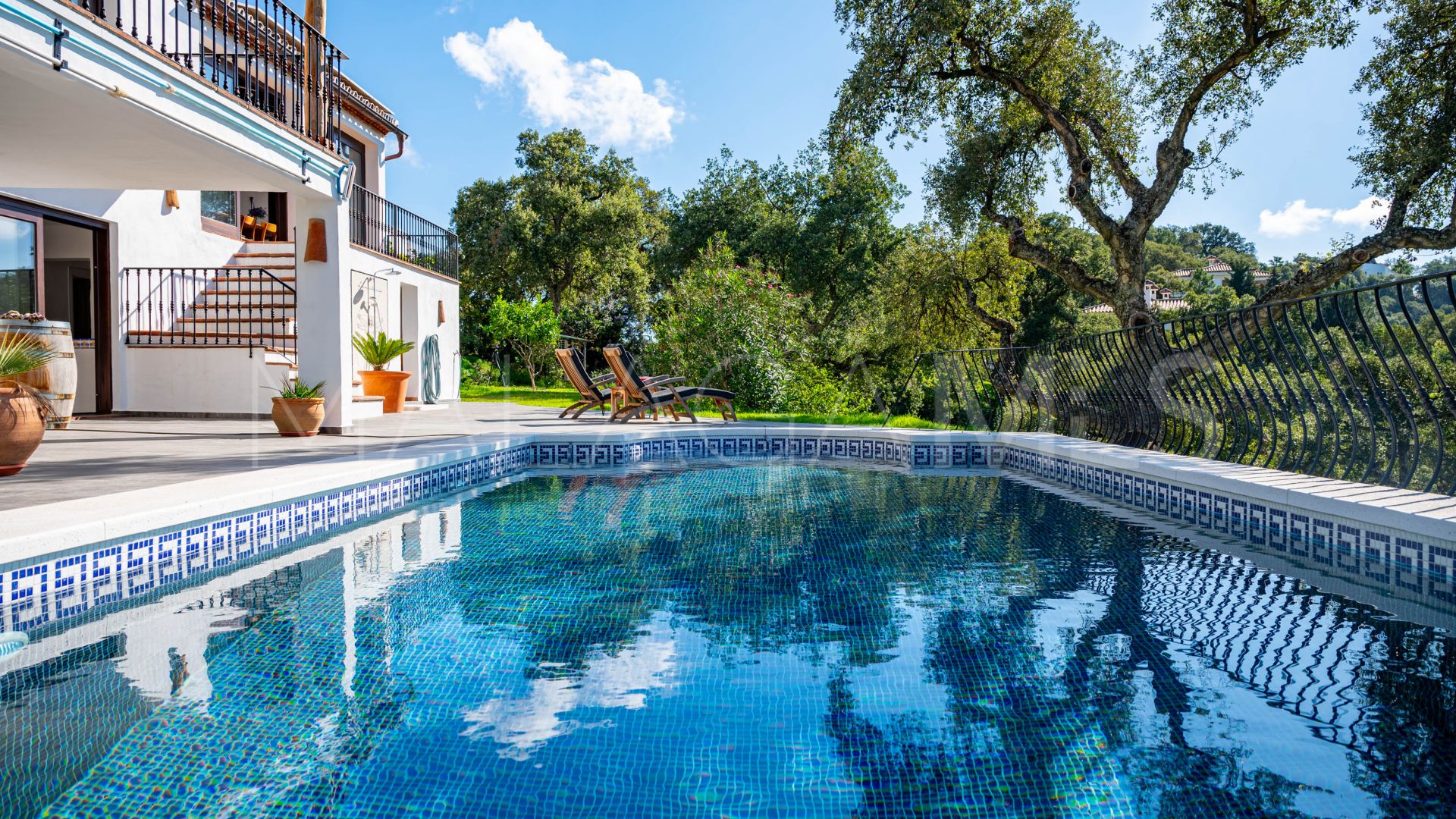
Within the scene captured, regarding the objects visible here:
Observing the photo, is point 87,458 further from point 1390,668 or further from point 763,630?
point 1390,668

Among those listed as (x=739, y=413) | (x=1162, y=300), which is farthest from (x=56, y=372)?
(x=1162, y=300)

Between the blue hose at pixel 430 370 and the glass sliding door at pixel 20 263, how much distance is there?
19.7 feet

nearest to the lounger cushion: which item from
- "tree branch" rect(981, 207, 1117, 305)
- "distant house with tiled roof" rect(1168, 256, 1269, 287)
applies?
"tree branch" rect(981, 207, 1117, 305)

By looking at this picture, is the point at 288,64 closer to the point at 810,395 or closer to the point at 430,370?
the point at 430,370

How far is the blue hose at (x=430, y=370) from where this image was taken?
48.7ft

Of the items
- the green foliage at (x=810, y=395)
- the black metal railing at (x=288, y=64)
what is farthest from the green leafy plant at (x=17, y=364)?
the green foliage at (x=810, y=395)

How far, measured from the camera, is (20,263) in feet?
29.9

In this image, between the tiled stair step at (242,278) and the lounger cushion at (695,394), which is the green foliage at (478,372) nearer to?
the tiled stair step at (242,278)

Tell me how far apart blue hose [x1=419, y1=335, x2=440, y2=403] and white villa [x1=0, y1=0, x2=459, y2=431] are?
0.14 feet

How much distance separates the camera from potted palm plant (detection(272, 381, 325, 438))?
7.51 m

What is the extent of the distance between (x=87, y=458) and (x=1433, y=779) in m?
7.13

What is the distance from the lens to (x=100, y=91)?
5051 millimetres

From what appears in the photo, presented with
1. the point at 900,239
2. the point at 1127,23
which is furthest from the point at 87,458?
the point at 900,239

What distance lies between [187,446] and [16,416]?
201 cm
